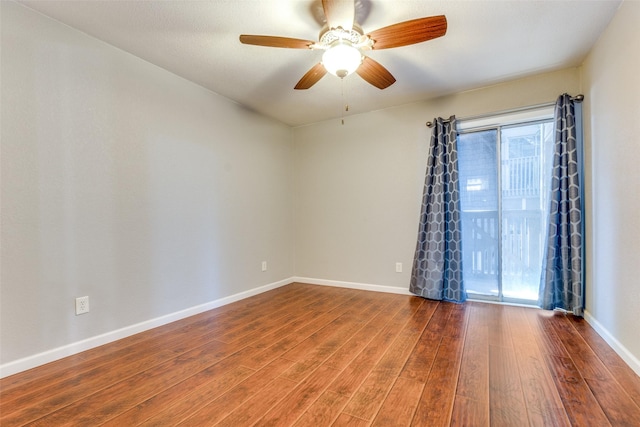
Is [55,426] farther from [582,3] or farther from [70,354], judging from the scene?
[582,3]

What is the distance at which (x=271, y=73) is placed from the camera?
9.04ft

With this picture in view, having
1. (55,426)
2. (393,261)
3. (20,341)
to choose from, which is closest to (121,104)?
(20,341)

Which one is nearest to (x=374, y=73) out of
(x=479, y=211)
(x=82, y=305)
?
(x=479, y=211)

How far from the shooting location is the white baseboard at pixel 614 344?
5.87ft

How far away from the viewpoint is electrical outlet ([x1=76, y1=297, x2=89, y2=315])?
2125mm

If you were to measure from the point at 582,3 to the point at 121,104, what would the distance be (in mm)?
3425

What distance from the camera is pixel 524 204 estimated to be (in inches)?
123

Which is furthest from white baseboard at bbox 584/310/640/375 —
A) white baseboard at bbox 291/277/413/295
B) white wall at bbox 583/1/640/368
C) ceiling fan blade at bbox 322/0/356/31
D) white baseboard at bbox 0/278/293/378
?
white baseboard at bbox 0/278/293/378

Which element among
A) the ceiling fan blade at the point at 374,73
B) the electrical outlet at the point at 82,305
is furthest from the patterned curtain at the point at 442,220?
the electrical outlet at the point at 82,305

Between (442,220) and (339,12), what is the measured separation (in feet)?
7.81

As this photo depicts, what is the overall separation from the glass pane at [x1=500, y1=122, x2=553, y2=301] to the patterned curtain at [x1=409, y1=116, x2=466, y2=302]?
1.68 feet

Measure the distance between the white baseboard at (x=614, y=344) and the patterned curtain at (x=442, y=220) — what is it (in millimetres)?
1052

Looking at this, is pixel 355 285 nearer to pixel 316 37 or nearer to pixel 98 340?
pixel 98 340

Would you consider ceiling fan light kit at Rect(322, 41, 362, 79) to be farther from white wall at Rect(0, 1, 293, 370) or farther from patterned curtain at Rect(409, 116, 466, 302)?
patterned curtain at Rect(409, 116, 466, 302)
